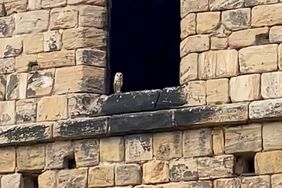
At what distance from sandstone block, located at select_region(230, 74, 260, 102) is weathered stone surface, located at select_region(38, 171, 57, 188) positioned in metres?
1.86

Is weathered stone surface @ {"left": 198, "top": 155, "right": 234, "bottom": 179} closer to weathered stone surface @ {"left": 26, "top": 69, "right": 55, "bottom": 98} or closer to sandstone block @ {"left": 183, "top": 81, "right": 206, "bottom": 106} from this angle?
sandstone block @ {"left": 183, "top": 81, "right": 206, "bottom": 106}

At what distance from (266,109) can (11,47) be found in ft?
9.08

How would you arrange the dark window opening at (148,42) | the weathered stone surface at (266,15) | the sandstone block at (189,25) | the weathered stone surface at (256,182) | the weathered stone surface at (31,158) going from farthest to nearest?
the dark window opening at (148,42)
the weathered stone surface at (31,158)
the sandstone block at (189,25)
the weathered stone surface at (266,15)
the weathered stone surface at (256,182)

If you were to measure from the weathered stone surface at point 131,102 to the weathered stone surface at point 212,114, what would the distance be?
0.34 meters

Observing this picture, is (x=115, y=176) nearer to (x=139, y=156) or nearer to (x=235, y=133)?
(x=139, y=156)

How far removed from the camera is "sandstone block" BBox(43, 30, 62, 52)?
13094mm

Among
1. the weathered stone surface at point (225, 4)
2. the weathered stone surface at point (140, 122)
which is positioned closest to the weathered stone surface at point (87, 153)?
the weathered stone surface at point (140, 122)

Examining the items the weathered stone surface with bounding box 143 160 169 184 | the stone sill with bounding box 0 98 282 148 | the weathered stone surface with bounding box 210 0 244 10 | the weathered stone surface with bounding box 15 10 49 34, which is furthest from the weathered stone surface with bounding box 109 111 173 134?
the weathered stone surface with bounding box 15 10 49 34

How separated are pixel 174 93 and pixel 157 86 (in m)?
3.10

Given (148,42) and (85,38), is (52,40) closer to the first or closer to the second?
(85,38)

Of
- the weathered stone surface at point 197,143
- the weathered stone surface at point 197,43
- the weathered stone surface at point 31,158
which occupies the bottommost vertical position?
the weathered stone surface at point 31,158

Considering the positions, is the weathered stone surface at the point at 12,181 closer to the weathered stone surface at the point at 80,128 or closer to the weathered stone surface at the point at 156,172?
the weathered stone surface at the point at 80,128

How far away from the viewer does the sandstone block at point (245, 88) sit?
39.9ft

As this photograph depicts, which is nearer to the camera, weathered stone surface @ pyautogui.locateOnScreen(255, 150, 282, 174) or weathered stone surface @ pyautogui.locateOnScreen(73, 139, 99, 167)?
weathered stone surface @ pyautogui.locateOnScreen(255, 150, 282, 174)
